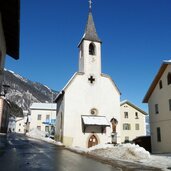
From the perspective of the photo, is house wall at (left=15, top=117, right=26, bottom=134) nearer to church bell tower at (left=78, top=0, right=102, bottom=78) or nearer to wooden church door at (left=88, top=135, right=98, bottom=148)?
church bell tower at (left=78, top=0, right=102, bottom=78)

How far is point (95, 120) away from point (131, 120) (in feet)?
86.0

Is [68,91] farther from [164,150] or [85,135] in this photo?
[164,150]

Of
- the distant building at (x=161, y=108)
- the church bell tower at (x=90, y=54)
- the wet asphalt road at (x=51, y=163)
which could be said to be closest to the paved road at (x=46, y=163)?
the wet asphalt road at (x=51, y=163)

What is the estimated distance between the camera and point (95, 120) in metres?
31.9

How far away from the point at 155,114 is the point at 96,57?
11.3 metres

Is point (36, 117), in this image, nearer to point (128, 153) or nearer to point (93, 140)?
point (93, 140)

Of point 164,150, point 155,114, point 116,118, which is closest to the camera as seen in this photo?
point 164,150

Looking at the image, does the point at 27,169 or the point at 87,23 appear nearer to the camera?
the point at 27,169

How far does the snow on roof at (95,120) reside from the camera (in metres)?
31.2

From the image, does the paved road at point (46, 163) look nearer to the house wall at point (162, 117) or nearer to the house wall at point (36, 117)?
the house wall at point (162, 117)

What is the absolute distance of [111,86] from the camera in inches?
1364

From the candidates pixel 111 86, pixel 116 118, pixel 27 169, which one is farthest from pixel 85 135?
pixel 27 169

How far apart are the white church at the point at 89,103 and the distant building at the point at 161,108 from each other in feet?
15.7

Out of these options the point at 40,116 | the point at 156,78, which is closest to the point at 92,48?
the point at 156,78
